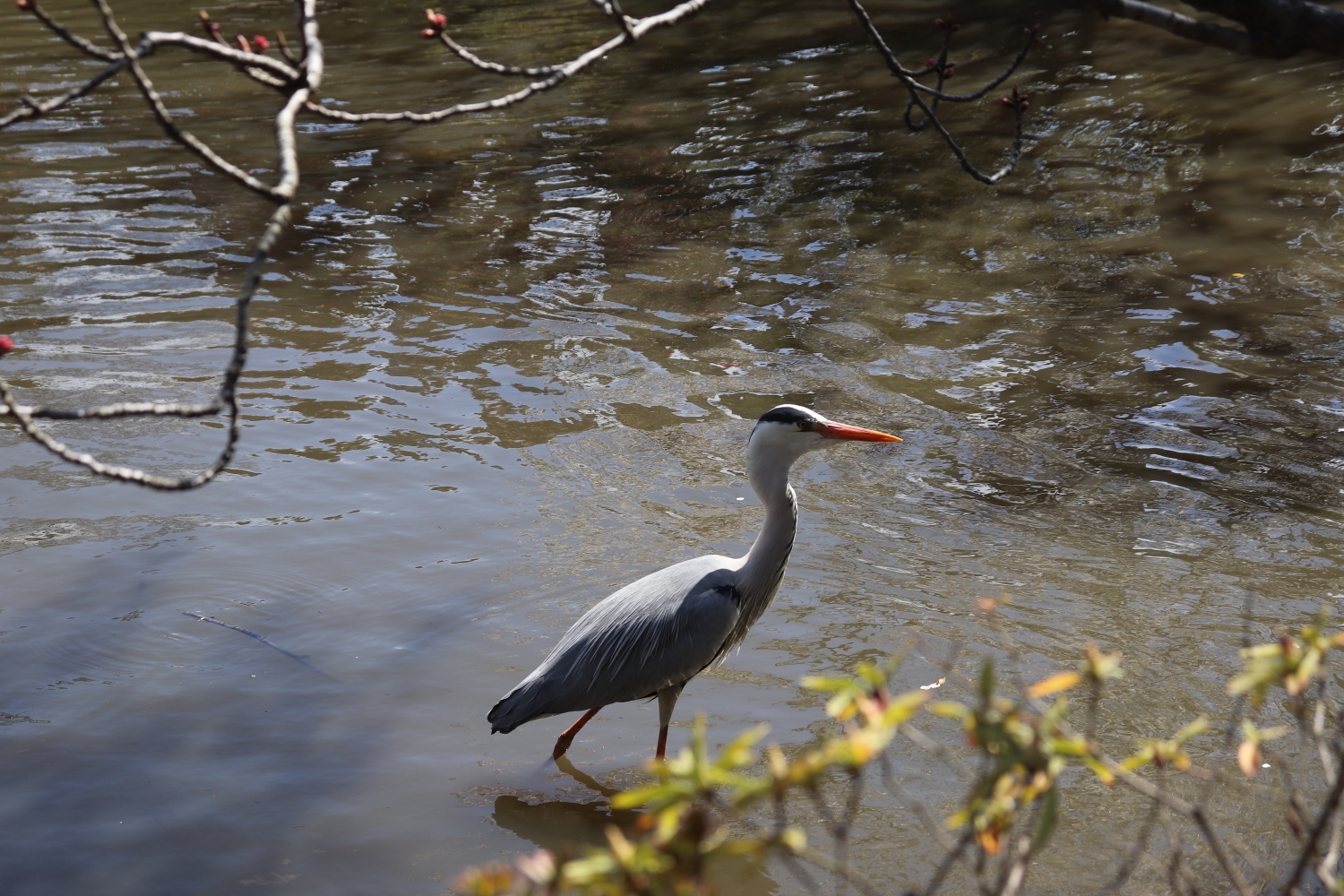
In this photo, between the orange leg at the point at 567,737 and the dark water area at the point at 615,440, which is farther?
the orange leg at the point at 567,737

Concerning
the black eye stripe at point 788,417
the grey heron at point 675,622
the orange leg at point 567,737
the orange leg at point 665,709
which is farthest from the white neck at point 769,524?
the orange leg at point 567,737

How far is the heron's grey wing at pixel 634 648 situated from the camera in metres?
4.30

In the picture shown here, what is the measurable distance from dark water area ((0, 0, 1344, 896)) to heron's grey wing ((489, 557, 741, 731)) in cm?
33

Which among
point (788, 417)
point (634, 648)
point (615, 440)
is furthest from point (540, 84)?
point (615, 440)

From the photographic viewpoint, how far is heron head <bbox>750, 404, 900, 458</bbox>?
4488 millimetres

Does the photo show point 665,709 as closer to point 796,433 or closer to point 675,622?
point 675,622

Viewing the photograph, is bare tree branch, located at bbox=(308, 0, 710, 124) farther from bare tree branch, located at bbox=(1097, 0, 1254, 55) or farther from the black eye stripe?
the black eye stripe

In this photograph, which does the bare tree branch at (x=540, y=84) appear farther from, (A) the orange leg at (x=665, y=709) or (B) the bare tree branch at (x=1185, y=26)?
(A) the orange leg at (x=665, y=709)

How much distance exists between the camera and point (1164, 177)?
9391 millimetres

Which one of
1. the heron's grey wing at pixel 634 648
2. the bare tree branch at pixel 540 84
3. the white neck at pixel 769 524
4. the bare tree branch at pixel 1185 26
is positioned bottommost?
the heron's grey wing at pixel 634 648

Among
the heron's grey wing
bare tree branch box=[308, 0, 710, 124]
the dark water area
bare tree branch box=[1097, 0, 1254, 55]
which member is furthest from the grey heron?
bare tree branch box=[308, 0, 710, 124]

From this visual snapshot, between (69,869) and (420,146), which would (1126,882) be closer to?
(69,869)

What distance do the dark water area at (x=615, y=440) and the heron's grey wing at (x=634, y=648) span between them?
334 mm

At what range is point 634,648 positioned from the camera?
14.2 feet
